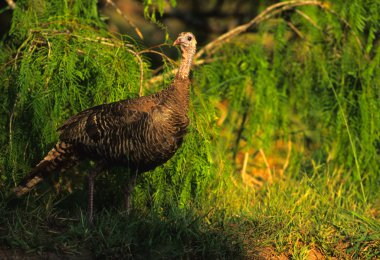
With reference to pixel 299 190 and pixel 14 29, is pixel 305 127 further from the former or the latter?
pixel 14 29

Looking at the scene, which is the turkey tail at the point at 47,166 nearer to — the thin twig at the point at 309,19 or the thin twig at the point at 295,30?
the thin twig at the point at 295,30

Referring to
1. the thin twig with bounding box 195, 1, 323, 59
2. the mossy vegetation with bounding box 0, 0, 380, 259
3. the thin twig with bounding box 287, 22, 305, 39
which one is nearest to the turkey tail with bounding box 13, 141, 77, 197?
the mossy vegetation with bounding box 0, 0, 380, 259

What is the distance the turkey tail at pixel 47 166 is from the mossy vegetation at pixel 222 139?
0.40 ft

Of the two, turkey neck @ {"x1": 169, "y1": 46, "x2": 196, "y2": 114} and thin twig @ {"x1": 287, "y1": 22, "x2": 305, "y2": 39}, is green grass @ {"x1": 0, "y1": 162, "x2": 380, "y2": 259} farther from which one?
thin twig @ {"x1": 287, "y1": 22, "x2": 305, "y2": 39}

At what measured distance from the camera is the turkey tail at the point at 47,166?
19.5 ft

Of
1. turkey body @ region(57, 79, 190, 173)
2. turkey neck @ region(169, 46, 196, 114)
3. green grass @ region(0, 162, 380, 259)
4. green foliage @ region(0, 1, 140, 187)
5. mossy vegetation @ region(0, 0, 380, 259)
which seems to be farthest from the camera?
green foliage @ region(0, 1, 140, 187)

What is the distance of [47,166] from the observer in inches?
235

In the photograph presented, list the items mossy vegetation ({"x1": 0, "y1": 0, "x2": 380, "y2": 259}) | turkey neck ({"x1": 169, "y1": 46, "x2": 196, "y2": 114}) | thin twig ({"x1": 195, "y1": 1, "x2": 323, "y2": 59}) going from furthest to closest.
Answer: thin twig ({"x1": 195, "y1": 1, "x2": 323, "y2": 59}) < turkey neck ({"x1": 169, "y1": 46, "x2": 196, "y2": 114}) < mossy vegetation ({"x1": 0, "y1": 0, "x2": 380, "y2": 259})

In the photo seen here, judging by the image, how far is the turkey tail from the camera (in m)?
5.93

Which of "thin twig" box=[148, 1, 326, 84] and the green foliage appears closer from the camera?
the green foliage

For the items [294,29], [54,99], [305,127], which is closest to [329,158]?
[305,127]

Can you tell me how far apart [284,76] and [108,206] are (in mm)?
2697

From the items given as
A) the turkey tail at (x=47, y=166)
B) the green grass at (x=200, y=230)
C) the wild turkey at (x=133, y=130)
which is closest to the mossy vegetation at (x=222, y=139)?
the green grass at (x=200, y=230)

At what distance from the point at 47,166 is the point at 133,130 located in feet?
3.12
